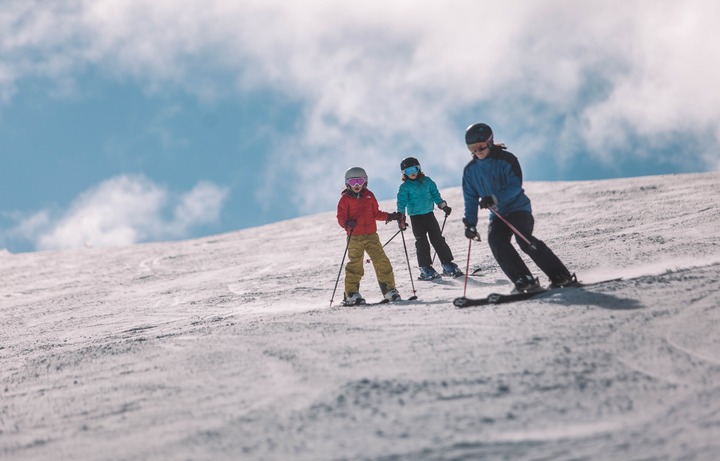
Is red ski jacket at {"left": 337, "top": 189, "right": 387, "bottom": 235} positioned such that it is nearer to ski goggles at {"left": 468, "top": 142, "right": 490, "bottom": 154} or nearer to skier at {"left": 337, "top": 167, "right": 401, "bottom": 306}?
skier at {"left": 337, "top": 167, "right": 401, "bottom": 306}

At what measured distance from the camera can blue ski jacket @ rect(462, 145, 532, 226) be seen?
6.29 meters

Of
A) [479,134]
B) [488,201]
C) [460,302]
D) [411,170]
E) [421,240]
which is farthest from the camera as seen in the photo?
[421,240]

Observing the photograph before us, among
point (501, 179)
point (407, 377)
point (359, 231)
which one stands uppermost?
point (501, 179)

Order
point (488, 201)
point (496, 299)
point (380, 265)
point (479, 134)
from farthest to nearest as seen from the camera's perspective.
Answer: point (380, 265) → point (479, 134) → point (488, 201) → point (496, 299)

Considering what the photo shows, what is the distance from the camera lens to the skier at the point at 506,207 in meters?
6.19

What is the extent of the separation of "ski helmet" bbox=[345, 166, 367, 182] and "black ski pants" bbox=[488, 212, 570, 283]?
1791 millimetres

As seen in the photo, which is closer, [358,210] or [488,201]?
[488,201]

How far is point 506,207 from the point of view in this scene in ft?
20.8

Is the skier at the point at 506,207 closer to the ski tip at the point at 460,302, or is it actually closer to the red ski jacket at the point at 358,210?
the ski tip at the point at 460,302

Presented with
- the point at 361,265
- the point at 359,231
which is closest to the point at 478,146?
the point at 359,231

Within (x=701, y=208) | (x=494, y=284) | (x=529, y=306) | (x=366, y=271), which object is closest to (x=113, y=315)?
(x=366, y=271)

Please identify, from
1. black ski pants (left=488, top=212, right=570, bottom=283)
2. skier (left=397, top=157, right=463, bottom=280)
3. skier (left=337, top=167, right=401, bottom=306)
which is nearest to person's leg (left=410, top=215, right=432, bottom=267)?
skier (left=397, top=157, right=463, bottom=280)

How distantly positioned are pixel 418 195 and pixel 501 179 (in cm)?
320

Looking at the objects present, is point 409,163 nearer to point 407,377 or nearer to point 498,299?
point 498,299
